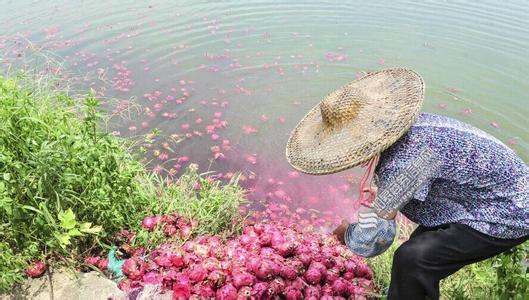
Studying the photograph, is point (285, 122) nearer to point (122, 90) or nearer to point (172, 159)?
point (172, 159)

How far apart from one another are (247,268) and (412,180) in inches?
59.1

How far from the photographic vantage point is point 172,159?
18.6ft

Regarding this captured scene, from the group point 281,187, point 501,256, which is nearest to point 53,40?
point 281,187

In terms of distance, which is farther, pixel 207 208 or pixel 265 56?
pixel 265 56

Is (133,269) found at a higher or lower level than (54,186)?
lower

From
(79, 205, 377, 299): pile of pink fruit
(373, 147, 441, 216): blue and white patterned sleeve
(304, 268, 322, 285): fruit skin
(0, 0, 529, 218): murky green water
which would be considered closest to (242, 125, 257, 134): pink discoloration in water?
(0, 0, 529, 218): murky green water

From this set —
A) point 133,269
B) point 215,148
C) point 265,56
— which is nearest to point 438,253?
point 133,269

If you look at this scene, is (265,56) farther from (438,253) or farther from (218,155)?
(438,253)

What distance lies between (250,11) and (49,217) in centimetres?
851

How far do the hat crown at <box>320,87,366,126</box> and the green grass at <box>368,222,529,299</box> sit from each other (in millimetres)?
1515

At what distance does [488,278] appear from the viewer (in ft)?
10.5

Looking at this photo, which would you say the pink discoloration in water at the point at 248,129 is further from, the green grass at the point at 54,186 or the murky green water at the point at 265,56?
the green grass at the point at 54,186

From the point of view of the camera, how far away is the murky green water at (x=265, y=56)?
21.1ft

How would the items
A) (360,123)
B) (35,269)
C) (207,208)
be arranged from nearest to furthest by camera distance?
(360,123) → (35,269) → (207,208)
